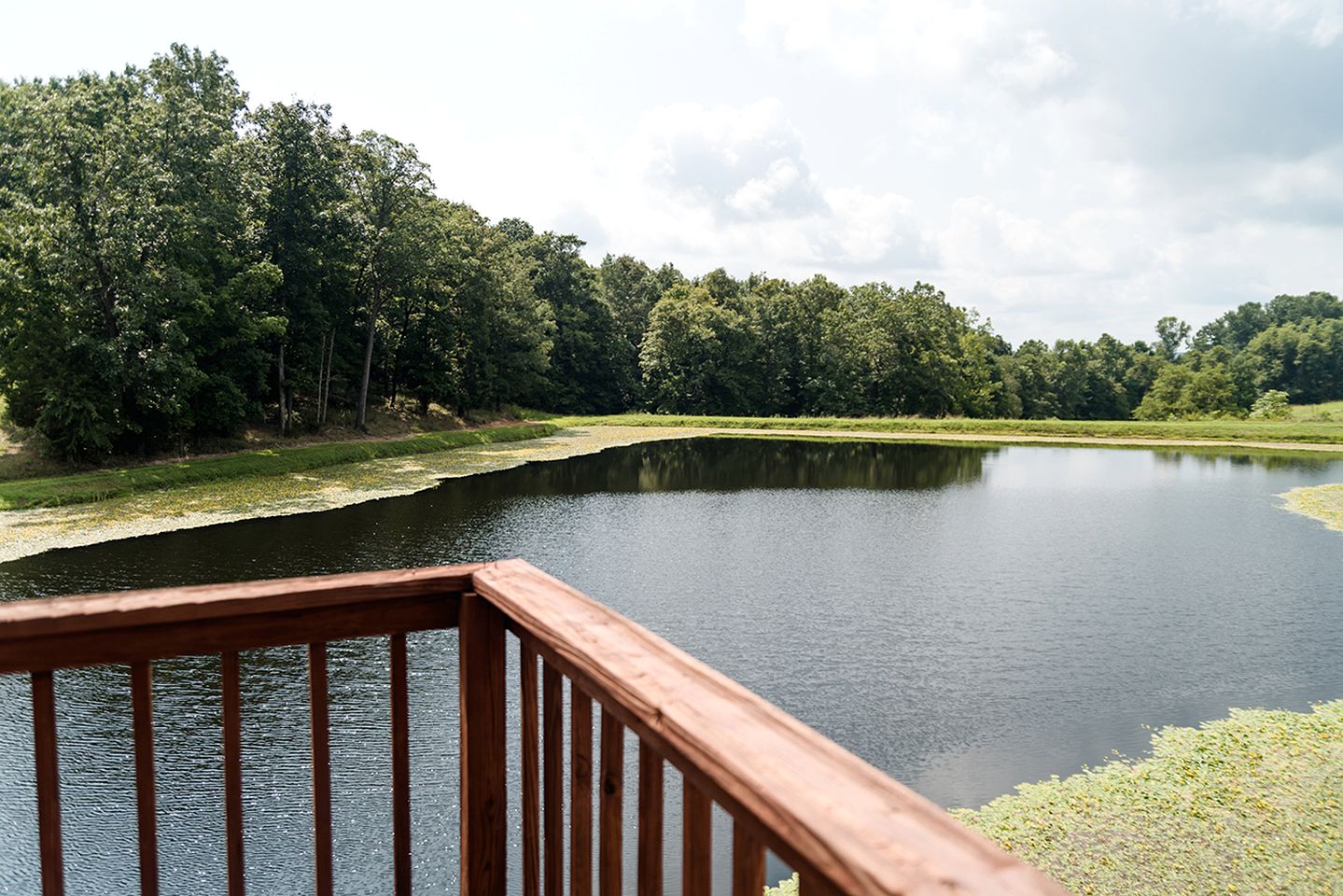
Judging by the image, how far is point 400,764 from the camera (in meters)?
1.68

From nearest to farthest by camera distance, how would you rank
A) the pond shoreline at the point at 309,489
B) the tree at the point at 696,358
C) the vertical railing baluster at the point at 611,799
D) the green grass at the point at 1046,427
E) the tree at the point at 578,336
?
the vertical railing baluster at the point at 611,799 < the pond shoreline at the point at 309,489 < the green grass at the point at 1046,427 < the tree at the point at 578,336 < the tree at the point at 696,358

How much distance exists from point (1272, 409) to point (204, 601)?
5964cm

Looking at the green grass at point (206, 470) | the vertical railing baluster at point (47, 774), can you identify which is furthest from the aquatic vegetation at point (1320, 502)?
the green grass at point (206, 470)

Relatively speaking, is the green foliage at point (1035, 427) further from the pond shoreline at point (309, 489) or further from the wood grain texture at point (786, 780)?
the wood grain texture at point (786, 780)

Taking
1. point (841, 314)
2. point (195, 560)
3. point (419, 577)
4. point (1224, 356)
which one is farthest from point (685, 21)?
point (1224, 356)

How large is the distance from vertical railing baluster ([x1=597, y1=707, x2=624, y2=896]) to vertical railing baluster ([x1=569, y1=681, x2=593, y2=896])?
27mm

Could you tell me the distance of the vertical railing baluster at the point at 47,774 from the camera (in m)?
1.34

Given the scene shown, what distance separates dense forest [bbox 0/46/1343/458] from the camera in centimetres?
1842

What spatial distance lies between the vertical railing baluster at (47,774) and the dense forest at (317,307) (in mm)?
19866

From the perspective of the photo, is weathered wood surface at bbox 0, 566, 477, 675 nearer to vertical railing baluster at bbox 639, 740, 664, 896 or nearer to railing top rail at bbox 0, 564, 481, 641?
railing top rail at bbox 0, 564, 481, 641

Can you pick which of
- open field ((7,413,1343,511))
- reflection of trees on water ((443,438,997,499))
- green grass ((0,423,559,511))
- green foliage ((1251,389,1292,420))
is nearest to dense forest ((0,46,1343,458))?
green grass ((0,423,559,511))

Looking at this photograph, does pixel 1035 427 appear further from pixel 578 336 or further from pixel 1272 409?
pixel 578 336

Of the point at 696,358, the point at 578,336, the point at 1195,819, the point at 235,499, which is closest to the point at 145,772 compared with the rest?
the point at 1195,819

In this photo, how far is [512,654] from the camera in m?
8.87
